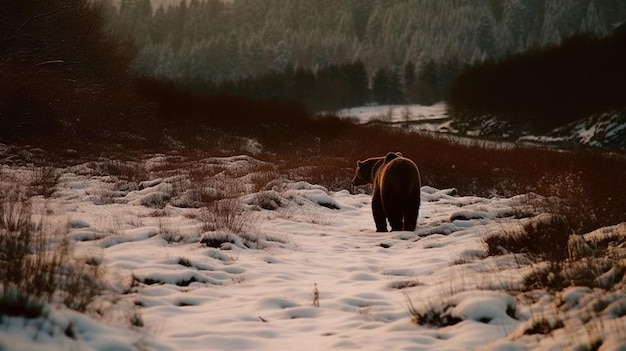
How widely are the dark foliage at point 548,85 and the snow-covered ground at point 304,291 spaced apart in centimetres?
4147

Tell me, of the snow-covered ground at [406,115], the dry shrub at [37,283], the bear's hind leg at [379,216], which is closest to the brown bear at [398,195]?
the bear's hind leg at [379,216]

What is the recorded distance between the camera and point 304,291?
530cm

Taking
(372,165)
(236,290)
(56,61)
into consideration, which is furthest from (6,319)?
(56,61)

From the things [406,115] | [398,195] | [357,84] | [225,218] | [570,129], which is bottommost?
[225,218]

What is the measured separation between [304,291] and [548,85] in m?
56.2

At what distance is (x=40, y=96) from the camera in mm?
22047

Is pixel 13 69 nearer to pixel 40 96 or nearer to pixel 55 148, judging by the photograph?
pixel 40 96

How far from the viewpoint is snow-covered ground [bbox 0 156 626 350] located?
3326 millimetres

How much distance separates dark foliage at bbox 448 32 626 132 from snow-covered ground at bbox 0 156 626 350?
41473 mm

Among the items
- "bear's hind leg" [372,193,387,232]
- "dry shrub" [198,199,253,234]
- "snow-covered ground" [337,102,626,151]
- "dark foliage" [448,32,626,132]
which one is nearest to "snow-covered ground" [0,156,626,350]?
"dry shrub" [198,199,253,234]

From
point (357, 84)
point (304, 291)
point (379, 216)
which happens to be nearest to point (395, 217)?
point (379, 216)

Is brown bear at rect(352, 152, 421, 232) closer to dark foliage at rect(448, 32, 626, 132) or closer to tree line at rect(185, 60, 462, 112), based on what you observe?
dark foliage at rect(448, 32, 626, 132)

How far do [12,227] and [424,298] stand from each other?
389 cm

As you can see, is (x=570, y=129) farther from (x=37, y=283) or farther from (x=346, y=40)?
(x=346, y=40)
